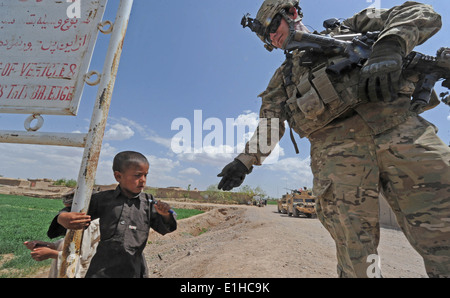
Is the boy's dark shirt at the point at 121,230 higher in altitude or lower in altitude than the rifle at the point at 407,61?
lower

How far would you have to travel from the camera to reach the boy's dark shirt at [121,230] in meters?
1.57

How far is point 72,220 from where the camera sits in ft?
4.20

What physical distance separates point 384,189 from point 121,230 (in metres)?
1.81

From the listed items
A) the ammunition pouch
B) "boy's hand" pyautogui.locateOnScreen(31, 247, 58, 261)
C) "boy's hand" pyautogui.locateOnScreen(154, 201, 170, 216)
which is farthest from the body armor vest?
"boy's hand" pyautogui.locateOnScreen(31, 247, 58, 261)

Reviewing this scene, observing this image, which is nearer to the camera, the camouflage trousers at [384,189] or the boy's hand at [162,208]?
the camouflage trousers at [384,189]

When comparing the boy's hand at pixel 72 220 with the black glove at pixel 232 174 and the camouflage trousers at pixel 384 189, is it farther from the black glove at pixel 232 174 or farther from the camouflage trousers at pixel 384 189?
the camouflage trousers at pixel 384 189

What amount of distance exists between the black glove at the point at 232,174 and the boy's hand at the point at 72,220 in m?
1.02

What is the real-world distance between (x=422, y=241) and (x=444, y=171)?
0.41 meters

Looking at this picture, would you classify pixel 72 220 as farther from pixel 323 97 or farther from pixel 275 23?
pixel 275 23

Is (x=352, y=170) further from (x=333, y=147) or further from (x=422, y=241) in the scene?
(x=422, y=241)

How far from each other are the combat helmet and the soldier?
527 mm

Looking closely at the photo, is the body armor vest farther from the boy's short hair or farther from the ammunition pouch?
the boy's short hair

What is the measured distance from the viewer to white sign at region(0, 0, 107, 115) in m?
1.55

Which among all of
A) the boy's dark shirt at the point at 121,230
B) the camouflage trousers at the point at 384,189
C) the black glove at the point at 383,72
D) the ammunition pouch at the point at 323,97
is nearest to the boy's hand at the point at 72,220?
the boy's dark shirt at the point at 121,230
